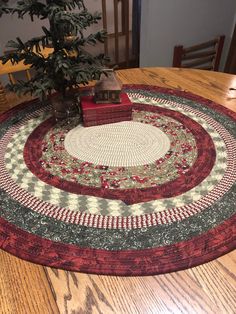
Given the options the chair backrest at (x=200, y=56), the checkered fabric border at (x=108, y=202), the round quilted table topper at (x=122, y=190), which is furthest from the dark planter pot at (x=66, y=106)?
the chair backrest at (x=200, y=56)

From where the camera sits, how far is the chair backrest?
2271 millimetres

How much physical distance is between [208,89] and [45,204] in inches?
38.7

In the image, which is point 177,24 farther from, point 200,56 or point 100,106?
point 100,106

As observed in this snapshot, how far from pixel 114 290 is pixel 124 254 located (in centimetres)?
8

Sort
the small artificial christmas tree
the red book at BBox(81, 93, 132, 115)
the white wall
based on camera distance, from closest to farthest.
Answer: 1. the small artificial christmas tree
2. the red book at BBox(81, 93, 132, 115)
3. the white wall

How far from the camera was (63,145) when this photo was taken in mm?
1025

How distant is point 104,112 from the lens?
1100mm

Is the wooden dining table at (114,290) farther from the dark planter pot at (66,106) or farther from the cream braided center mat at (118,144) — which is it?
the dark planter pot at (66,106)

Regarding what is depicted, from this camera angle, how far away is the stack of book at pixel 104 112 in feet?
3.56

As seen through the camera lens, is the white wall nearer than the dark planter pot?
No

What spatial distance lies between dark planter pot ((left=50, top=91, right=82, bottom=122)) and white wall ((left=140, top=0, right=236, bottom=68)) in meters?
1.56

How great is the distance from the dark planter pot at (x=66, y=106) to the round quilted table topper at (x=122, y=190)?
0.12ft

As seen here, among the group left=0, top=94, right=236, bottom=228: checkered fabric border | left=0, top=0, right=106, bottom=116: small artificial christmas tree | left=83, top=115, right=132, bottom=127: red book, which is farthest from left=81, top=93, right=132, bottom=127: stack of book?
left=0, top=94, right=236, bottom=228: checkered fabric border

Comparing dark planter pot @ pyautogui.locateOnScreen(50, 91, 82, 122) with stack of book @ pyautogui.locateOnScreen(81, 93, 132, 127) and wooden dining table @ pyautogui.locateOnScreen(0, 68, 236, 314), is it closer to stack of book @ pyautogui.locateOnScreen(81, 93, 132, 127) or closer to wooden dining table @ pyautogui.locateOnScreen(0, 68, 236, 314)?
stack of book @ pyautogui.locateOnScreen(81, 93, 132, 127)
